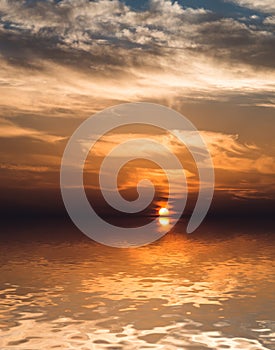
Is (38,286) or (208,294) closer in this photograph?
(208,294)

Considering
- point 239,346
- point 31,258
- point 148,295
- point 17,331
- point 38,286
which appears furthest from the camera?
point 31,258

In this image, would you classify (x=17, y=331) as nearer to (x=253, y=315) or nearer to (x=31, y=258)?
(x=253, y=315)

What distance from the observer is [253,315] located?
961 inches

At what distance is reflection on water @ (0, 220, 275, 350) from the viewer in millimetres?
20047

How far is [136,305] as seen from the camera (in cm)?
2605

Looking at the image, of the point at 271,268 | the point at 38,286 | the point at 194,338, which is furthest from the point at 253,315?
the point at 271,268

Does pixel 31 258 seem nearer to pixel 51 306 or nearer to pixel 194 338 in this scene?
pixel 51 306

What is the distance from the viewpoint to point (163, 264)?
44594 mm

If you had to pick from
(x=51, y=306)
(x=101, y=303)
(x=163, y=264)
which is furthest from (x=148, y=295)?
(x=163, y=264)

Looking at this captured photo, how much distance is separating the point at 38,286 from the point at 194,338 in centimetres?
1403

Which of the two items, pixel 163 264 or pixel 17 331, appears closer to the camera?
pixel 17 331

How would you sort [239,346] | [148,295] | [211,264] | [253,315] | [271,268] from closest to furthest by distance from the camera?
[239,346], [253,315], [148,295], [271,268], [211,264]

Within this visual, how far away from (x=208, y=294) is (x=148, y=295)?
10.2 feet

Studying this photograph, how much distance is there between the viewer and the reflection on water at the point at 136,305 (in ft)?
65.8
